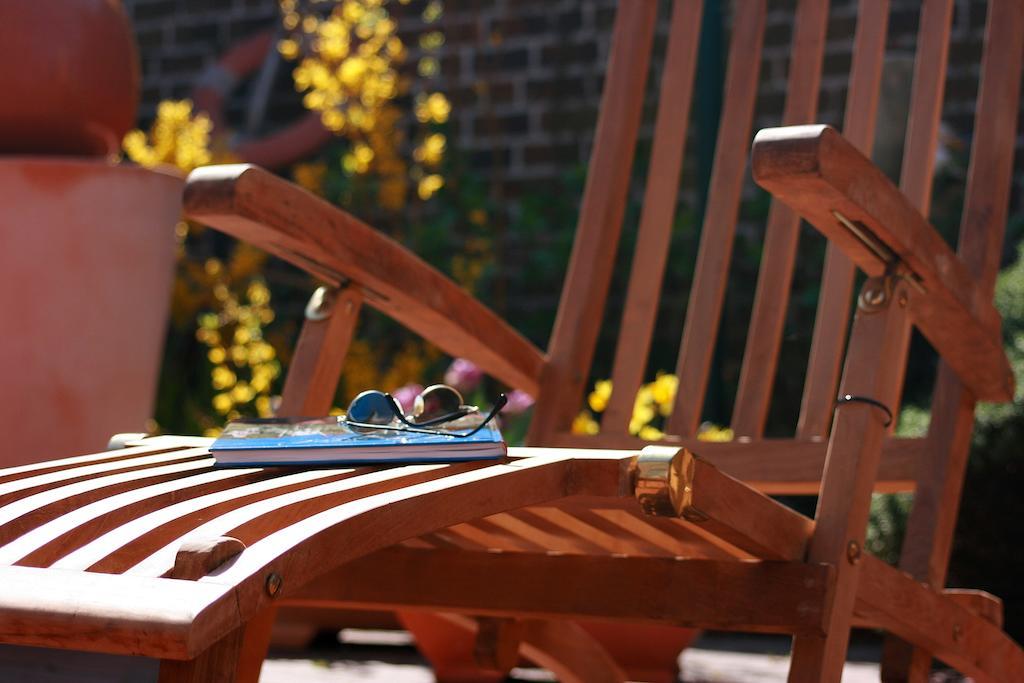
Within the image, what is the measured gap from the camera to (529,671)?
255cm

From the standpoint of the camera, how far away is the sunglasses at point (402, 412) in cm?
118

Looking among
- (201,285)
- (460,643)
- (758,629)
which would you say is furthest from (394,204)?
(758,629)

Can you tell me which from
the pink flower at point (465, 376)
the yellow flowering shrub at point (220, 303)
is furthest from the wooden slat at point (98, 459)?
the pink flower at point (465, 376)

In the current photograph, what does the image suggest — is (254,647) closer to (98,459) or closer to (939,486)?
(98,459)

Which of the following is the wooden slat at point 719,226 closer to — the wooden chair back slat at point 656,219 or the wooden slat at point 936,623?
the wooden chair back slat at point 656,219

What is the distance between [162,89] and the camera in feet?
15.4

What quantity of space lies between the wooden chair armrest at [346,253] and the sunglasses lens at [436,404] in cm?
26

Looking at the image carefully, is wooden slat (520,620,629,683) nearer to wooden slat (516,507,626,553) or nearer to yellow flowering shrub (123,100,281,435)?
wooden slat (516,507,626,553)

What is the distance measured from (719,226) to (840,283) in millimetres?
196

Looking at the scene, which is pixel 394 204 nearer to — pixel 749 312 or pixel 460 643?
pixel 749 312

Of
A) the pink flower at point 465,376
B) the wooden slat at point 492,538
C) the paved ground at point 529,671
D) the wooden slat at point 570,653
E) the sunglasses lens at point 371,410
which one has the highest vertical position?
the sunglasses lens at point 371,410

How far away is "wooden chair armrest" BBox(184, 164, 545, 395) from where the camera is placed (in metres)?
1.34

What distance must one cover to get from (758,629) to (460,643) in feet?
3.41

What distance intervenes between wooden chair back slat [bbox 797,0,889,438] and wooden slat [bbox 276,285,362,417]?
22.6 inches
